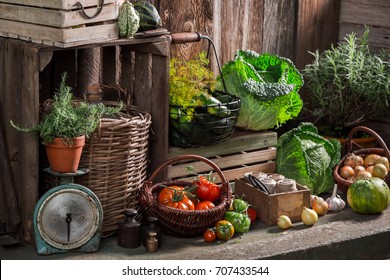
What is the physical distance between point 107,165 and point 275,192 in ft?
4.24

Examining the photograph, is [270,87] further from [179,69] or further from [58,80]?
[58,80]

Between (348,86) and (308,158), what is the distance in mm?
1075

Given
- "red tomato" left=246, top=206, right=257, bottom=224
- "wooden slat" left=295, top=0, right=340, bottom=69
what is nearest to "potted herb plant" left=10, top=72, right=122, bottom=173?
"red tomato" left=246, top=206, right=257, bottom=224

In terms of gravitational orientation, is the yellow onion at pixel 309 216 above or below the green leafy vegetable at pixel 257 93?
below

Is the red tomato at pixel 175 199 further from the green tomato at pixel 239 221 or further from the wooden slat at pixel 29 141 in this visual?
the wooden slat at pixel 29 141

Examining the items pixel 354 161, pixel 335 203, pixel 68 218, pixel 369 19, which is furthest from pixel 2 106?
pixel 369 19

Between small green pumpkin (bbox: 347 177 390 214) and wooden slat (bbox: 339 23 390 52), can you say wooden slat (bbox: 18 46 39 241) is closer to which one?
small green pumpkin (bbox: 347 177 390 214)

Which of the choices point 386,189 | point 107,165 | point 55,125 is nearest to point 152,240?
point 107,165

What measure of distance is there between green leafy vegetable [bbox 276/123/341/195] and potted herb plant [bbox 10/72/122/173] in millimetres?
1879

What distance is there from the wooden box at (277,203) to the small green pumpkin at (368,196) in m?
0.39

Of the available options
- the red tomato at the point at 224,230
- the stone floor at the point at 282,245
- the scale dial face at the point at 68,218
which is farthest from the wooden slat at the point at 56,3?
the red tomato at the point at 224,230

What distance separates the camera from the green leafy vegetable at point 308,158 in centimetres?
716

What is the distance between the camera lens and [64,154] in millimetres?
5840

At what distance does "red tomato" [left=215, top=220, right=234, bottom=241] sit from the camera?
20.4 ft
